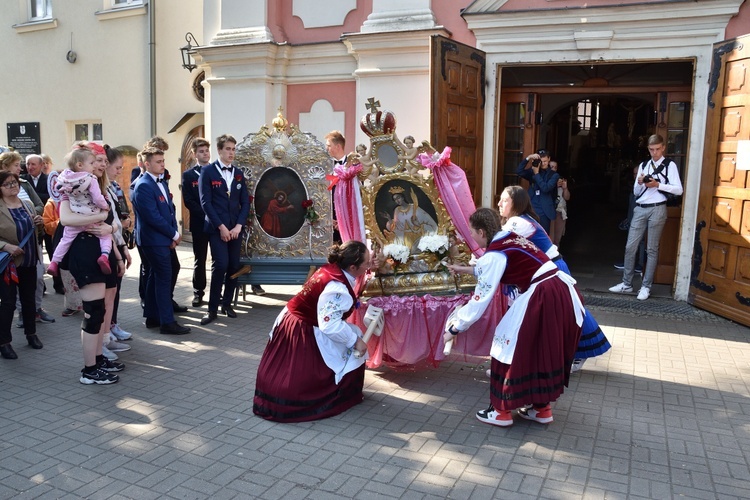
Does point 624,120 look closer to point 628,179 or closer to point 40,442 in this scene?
point 628,179

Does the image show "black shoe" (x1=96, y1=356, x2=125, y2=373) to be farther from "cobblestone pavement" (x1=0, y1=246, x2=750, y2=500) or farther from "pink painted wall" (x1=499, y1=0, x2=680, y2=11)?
"pink painted wall" (x1=499, y1=0, x2=680, y2=11)

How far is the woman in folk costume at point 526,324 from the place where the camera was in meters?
4.07

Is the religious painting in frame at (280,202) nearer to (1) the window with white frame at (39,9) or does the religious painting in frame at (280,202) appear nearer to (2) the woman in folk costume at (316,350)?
(2) the woman in folk costume at (316,350)

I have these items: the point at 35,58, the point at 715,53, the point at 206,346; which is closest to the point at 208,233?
the point at 206,346

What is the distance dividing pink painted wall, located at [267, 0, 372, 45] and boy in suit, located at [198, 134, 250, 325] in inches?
130

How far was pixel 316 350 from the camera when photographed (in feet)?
14.5

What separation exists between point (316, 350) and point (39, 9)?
14.4 meters

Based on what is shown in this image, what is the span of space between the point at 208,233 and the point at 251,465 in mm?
3788

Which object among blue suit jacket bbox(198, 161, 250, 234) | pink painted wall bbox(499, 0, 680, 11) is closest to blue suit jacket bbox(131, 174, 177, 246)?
blue suit jacket bbox(198, 161, 250, 234)

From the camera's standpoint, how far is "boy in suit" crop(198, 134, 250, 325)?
6.91 m

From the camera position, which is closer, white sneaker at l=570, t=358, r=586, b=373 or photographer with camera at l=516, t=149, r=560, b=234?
white sneaker at l=570, t=358, r=586, b=373

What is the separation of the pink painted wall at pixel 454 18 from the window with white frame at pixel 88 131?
8686mm

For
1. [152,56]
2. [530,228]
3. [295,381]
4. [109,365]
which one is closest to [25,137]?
[152,56]

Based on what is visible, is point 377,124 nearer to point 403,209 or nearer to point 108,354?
point 403,209
